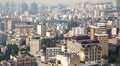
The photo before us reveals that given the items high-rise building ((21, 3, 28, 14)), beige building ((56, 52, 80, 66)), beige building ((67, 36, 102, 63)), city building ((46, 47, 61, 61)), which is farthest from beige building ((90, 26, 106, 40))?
high-rise building ((21, 3, 28, 14))

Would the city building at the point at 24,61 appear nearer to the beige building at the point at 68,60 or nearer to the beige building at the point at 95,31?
the beige building at the point at 68,60

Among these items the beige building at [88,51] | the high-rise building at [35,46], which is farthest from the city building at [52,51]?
the beige building at [88,51]

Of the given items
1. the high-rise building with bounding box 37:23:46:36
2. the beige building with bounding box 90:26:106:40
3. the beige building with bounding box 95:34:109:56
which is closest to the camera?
the beige building with bounding box 95:34:109:56

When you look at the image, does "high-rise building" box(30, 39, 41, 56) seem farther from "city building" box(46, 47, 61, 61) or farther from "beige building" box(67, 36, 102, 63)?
"beige building" box(67, 36, 102, 63)

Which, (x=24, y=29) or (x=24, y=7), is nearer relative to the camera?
(x=24, y=29)

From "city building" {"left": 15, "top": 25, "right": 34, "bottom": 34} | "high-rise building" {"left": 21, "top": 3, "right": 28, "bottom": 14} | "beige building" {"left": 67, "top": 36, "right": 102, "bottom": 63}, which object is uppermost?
"high-rise building" {"left": 21, "top": 3, "right": 28, "bottom": 14}

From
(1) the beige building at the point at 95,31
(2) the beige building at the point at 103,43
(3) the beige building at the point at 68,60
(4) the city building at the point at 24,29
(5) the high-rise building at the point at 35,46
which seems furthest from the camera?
(4) the city building at the point at 24,29

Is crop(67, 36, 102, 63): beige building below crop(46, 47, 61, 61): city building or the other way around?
the other way around

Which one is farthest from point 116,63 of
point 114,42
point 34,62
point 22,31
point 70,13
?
point 70,13

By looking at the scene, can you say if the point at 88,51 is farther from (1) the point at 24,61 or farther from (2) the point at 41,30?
(2) the point at 41,30

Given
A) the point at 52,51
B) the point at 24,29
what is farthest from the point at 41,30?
the point at 52,51

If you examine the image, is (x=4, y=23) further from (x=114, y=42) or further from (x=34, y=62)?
(x=34, y=62)
